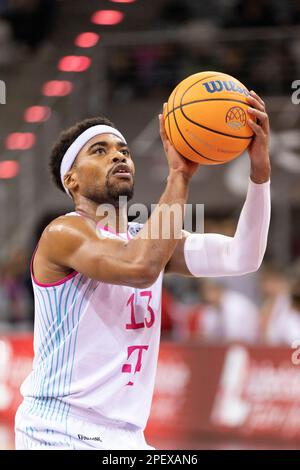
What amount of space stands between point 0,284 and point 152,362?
295 inches

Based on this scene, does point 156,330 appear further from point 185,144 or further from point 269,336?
point 269,336

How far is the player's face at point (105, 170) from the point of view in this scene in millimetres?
4332

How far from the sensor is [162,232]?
395 centimetres

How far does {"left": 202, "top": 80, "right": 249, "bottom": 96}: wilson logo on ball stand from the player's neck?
0.70 meters

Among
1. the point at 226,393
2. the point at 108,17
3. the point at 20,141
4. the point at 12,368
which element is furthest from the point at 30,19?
the point at 226,393

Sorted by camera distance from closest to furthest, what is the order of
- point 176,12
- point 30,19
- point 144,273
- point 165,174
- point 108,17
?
point 144,273 → point 165,174 → point 176,12 → point 108,17 → point 30,19

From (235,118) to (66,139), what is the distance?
1.04 meters

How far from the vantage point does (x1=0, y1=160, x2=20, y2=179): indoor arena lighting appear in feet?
39.7

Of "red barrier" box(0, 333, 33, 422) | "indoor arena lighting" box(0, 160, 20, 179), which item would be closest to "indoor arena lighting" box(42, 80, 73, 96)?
"indoor arena lighting" box(0, 160, 20, 179)

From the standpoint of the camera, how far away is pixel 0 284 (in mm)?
11594

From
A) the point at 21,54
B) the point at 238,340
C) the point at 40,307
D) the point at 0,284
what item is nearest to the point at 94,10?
the point at 21,54

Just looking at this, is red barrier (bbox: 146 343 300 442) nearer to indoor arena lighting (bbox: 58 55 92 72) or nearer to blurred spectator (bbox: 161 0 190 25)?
indoor arena lighting (bbox: 58 55 92 72)

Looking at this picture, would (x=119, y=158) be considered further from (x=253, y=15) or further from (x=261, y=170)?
(x=253, y=15)

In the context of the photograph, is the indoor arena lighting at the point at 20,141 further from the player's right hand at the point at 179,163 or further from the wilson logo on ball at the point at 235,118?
the wilson logo on ball at the point at 235,118
